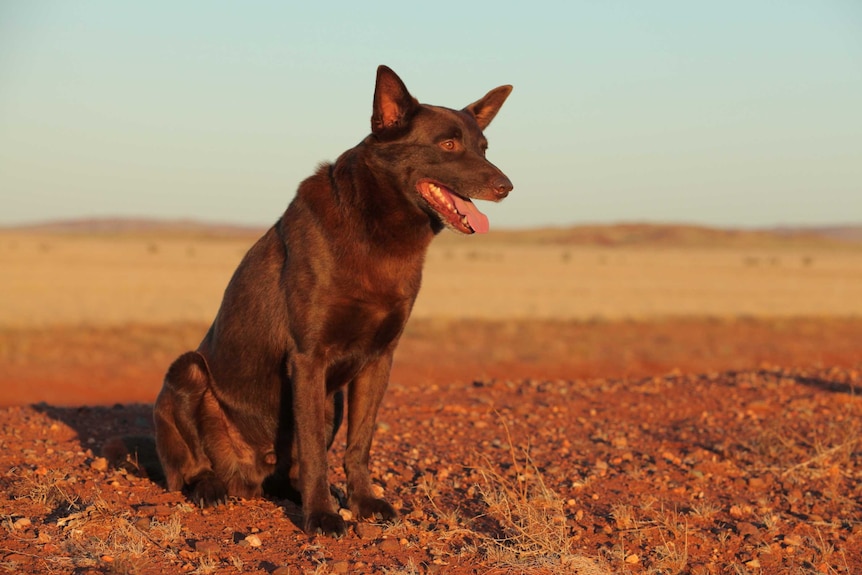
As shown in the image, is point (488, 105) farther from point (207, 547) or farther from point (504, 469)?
point (207, 547)

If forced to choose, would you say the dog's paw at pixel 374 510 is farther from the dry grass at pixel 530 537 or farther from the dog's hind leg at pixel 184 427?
the dog's hind leg at pixel 184 427

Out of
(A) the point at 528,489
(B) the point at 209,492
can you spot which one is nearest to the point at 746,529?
(A) the point at 528,489

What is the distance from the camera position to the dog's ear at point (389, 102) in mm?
4781

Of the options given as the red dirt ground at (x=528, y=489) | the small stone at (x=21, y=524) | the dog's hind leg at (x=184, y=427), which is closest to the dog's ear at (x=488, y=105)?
the red dirt ground at (x=528, y=489)

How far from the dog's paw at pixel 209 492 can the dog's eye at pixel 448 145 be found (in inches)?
90.3

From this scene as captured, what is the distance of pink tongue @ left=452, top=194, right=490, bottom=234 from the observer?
4926 mm

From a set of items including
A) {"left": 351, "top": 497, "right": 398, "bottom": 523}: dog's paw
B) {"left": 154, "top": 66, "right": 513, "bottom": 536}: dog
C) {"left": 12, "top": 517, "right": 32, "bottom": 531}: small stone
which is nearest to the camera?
{"left": 12, "top": 517, "right": 32, "bottom": 531}: small stone

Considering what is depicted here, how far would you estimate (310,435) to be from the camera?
475 centimetres

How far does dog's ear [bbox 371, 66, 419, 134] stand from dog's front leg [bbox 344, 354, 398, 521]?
4.17 feet

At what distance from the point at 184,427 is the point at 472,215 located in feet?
6.71

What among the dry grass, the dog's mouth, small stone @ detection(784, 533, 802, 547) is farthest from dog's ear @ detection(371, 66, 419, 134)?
small stone @ detection(784, 533, 802, 547)

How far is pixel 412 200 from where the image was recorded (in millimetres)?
4906

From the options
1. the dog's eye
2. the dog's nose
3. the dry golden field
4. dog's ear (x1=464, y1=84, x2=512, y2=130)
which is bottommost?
the dry golden field

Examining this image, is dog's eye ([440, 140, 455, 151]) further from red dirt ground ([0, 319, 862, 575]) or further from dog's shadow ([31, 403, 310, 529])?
dog's shadow ([31, 403, 310, 529])
